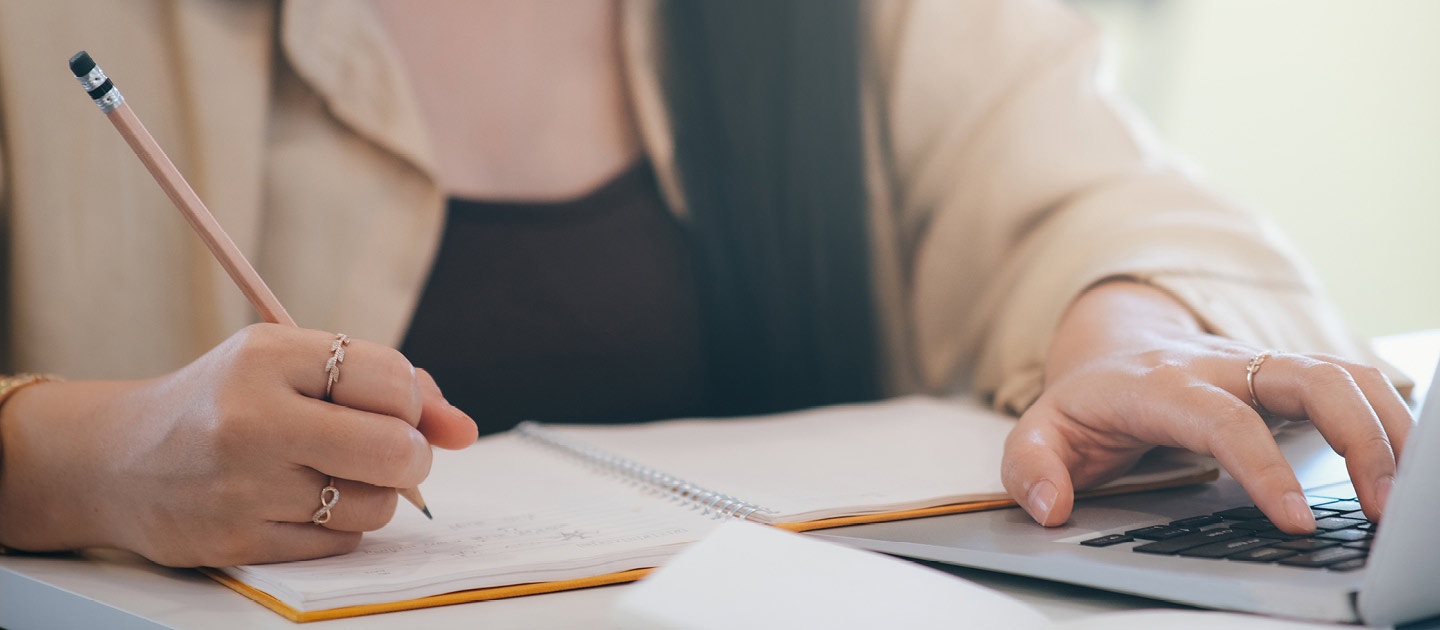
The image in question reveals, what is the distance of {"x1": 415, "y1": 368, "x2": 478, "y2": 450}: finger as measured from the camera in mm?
462

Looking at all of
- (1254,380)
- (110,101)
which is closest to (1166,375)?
(1254,380)

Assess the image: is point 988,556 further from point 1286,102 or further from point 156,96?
point 1286,102

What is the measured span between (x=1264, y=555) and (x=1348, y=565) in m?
0.03

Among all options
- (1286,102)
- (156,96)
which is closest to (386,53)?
(156,96)

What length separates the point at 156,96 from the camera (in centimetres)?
81

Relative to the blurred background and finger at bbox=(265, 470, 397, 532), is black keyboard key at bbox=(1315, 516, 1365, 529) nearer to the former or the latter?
finger at bbox=(265, 470, 397, 532)

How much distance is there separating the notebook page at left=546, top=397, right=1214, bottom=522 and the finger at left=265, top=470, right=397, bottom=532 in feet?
0.56

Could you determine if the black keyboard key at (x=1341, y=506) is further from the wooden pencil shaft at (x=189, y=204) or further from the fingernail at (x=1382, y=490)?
the wooden pencil shaft at (x=189, y=204)

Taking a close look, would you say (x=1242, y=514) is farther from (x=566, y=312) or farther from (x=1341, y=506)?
(x=566, y=312)

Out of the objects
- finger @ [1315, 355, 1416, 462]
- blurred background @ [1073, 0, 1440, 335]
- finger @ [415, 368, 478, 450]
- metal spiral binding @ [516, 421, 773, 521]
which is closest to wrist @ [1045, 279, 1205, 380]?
finger @ [1315, 355, 1416, 462]

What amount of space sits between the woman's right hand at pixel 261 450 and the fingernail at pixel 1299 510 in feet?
1.14

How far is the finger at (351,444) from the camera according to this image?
0.42 meters

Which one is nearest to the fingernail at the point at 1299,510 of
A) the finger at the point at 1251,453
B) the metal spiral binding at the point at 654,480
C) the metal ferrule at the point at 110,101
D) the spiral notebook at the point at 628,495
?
the finger at the point at 1251,453

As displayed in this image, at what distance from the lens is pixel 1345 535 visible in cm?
42
